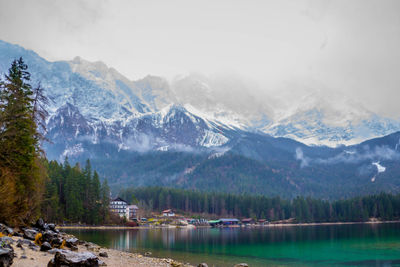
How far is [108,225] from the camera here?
132000 mm

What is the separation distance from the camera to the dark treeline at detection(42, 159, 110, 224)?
115 m

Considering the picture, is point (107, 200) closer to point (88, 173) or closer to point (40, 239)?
point (88, 173)

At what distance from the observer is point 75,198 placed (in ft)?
394

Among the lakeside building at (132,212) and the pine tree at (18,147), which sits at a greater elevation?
the pine tree at (18,147)

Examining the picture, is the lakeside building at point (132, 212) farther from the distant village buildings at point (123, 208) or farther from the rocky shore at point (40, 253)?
the rocky shore at point (40, 253)

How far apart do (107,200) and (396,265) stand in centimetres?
10515

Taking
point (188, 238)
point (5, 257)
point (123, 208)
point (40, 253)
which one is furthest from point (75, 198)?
point (5, 257)

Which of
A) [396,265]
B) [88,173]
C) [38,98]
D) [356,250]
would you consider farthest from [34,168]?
[88,173]

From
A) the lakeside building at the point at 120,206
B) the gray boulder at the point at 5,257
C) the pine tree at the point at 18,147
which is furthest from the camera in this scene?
the lakeside building at the point at 120,206

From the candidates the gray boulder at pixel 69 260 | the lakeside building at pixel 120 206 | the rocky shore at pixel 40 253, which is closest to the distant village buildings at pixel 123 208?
the lakeside building at pixel 120 206

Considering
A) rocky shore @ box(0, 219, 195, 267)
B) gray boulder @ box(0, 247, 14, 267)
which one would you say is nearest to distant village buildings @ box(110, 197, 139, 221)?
rocky shore @ box(0, 219, 195, 267)

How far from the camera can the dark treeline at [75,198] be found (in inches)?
4536

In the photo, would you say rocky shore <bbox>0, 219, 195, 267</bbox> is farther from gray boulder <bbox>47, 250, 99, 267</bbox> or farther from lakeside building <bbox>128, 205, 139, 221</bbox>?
lakeside building <bbox>128, 205, 139, 221</bbox>

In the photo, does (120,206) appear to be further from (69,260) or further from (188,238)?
(69,260)
